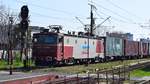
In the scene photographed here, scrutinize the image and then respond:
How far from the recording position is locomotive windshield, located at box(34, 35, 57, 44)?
136 ft

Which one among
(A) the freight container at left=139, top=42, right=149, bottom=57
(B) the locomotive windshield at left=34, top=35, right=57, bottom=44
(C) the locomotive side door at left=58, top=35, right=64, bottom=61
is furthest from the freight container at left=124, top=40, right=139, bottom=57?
(B) the locomotive windshield at left=34, top=35, right=57, bottom=44

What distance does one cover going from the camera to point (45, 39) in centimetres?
4212

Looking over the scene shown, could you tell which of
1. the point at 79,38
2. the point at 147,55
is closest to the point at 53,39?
the point at 79,38

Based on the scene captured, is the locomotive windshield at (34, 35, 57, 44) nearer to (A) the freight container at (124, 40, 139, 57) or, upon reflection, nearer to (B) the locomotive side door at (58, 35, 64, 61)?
(B) the locomotive side door at (58, 35, 64, 61)

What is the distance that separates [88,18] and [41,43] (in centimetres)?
2519

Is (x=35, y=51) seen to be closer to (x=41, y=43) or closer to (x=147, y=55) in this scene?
(x=41, y=43)

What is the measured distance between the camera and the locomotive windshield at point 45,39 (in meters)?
41.6

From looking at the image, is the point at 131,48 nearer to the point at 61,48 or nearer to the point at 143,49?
the point at 143,49

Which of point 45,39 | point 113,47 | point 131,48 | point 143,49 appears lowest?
point 143,49

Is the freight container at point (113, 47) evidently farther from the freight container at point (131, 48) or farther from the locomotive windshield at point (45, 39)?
the locomotive windshield at point (45, 39)

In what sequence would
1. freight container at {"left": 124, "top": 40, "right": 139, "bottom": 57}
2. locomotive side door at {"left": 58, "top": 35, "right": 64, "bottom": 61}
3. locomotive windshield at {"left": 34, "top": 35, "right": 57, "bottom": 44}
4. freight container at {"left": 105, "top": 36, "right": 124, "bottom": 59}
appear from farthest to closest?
freight container at {"left": 124, "top": 40, "right": 139, "bottom": 57} < freight container at {"left": 105, "top": 36, "right": 124, "bottom": 59} < locomotive windshield at {"left": 34, "top": 35, "right": 57, "bottom": 44} < locomotive side door at {"left": 58, "top": 35, "right": 64, "bottom": 61}

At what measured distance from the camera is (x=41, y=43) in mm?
42094

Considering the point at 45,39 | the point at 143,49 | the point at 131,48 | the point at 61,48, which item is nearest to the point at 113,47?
the point at 131,48

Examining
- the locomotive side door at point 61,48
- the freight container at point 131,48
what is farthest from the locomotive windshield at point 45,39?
the freight container at point 131,48
